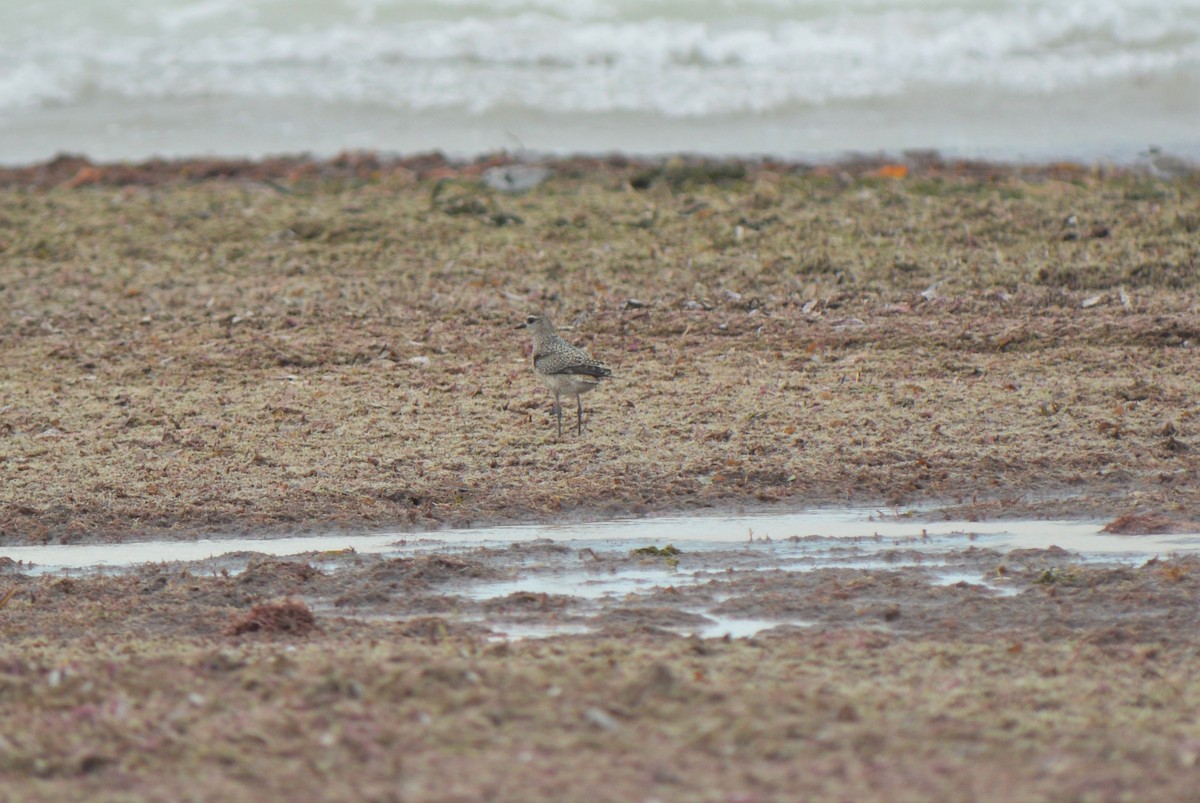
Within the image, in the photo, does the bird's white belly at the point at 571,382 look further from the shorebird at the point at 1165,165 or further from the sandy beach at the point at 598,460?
the shorebird at the point at 1165,165

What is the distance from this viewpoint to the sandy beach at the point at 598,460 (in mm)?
4410

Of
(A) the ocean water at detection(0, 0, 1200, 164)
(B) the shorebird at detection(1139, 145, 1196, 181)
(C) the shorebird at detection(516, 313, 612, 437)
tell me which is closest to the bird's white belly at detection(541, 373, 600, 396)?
(C) the shorebird at detection(516, 313, 612, 437)

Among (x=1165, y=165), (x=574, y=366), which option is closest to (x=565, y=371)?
(x=574, y=366)

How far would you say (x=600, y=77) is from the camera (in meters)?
25.3

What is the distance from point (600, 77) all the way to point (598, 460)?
1797 cm

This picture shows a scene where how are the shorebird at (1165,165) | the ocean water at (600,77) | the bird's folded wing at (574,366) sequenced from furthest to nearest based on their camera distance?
the ocean water at (600,77) → the shorebird at (1165,165) → the bird's folded wing at (574,366)

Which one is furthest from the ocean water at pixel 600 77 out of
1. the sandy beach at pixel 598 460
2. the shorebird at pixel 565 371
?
the shorebird at pixel 565 371

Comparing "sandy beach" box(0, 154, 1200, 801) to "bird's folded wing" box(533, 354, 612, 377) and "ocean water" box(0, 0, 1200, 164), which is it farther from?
"ocean water" box(0, 0, 1200, 164)

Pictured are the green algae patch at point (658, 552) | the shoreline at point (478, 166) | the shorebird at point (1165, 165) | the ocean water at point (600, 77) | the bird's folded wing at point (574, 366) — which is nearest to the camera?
the green algae patch at point (658, 552)

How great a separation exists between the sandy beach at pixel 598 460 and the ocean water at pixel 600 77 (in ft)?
15.4

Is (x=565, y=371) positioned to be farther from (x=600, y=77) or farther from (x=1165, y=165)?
(x=600, y=77)

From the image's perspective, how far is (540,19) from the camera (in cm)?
2852

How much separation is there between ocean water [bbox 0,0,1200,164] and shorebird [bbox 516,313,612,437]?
9.52m

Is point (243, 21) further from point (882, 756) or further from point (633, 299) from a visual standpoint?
point (882, 756)
